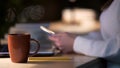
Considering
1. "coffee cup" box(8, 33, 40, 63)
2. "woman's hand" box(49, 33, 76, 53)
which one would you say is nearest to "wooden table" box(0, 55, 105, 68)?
"coffee cup" box(8, 33, 40, 63)

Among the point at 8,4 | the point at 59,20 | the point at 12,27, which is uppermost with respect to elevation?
the point at 8,4

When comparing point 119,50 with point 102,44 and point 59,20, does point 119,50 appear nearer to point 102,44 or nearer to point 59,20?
point 102,44

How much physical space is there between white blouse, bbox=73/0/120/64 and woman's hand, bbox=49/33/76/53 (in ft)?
0.13

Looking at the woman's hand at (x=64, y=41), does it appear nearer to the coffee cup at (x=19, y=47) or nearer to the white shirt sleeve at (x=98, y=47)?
the white shirt sleeve at (x=98, y=47)

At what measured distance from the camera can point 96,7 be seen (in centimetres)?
755

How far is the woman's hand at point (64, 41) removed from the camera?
1.55 m

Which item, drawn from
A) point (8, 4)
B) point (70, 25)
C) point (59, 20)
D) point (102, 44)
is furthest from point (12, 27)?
point (59, 20)

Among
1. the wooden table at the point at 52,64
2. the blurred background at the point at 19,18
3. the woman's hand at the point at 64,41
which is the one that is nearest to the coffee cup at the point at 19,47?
the wooden table at the point at 52,64

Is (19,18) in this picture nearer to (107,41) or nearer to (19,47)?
(107,41)

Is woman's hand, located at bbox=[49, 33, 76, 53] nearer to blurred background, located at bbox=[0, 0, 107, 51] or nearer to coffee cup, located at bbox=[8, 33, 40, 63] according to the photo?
blurred background, located at bbox=[0, 0, 107, 51]

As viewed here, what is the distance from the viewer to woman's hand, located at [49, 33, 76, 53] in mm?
1547

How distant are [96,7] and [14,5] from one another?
5586 mm

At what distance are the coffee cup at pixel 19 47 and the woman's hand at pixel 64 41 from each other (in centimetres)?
36

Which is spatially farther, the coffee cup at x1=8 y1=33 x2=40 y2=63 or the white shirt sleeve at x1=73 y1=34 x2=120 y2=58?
the white shirt sleeve at x1=73 y1=34 x2=120 y2=58
